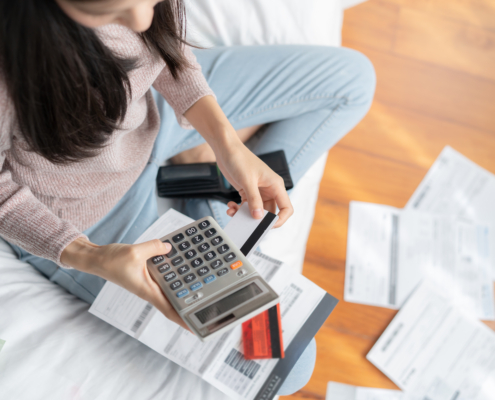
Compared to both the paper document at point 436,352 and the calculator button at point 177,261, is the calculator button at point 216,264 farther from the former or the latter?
the paper document at point 436,352

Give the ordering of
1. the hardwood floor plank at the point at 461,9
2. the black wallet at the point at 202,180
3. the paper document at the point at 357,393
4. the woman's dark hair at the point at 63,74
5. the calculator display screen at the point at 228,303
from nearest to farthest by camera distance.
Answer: the woman's dark hair at the point at 63,74
the calculator display screen at the point at 228,303
the black wallet at the point at 202,180
the paper document at the point at 357,393
the hardwood floor plank at the point at 461,9

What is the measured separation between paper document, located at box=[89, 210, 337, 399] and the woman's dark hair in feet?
0.66

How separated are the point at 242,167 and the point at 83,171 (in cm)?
20

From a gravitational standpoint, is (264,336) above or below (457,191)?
above

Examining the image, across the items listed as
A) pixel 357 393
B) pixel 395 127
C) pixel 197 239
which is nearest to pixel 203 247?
pixel 197 239

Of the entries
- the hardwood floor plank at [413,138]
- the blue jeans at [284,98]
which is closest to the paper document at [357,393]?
the blue jeans at [284,98]

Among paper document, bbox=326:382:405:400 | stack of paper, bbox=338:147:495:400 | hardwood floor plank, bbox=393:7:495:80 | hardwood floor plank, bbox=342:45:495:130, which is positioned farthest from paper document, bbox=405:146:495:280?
paper document, bbox=326:382:405:400

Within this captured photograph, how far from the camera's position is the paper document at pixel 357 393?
2.48ft

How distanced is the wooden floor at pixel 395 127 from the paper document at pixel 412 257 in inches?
1.1

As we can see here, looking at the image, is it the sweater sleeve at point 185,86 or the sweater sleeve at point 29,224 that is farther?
the sweater sleeve at point 185,86

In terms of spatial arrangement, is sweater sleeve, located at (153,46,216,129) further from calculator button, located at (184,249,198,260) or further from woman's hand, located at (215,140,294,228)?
calculator button, located at (184,249,198,260)

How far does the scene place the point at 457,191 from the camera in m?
0.93

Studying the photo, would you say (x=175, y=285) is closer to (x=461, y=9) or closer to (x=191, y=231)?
(x=191, y=231)

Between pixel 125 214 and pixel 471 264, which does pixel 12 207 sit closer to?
pixel 125 214
